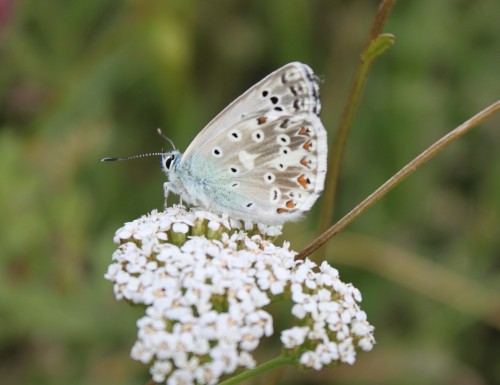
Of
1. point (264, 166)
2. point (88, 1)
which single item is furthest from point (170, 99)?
point (264, 166)

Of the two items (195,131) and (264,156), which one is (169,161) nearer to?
(264,156)

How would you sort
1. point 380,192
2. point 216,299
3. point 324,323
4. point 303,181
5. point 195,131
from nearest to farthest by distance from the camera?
point 216,299, point 324,323, point 380,192, point 303,181, point 195,131

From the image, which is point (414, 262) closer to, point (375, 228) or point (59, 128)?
point (375, 228)

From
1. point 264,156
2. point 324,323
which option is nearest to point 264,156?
point 264,156

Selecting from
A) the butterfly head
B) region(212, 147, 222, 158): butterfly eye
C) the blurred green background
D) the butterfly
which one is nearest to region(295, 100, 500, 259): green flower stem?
the butterfly

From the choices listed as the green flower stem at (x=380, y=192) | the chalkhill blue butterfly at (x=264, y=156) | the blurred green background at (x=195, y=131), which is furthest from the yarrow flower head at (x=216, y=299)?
the blurred green background at (x=195, y=131)

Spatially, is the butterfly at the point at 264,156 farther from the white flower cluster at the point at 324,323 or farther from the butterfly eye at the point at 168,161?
the white flower cluster at the point at 324,323

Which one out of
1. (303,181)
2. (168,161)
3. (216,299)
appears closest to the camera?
(216,299)
